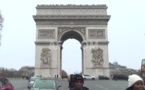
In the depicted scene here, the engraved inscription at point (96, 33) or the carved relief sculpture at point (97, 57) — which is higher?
the engraved inscription at point (96, 33)

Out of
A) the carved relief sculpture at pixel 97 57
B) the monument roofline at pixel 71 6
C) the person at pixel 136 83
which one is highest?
the monument roofline at pixel 71 6

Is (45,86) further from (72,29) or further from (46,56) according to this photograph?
(72,29)

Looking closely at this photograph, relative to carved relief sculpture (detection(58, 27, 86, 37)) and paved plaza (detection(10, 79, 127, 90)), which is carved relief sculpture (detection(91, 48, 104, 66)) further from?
paved plaza (detection(10, 79, 127, 90))

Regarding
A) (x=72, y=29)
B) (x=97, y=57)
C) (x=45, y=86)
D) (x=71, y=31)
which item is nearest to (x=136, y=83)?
(x=45, y=86)

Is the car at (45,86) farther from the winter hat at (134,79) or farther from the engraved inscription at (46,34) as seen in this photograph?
the engraved inscription at (46,34)

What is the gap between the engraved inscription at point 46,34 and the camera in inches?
2201

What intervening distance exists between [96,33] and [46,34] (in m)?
7.38

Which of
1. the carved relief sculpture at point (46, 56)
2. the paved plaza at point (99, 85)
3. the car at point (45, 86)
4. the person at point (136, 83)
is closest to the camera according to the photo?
the person at point (136, 83)

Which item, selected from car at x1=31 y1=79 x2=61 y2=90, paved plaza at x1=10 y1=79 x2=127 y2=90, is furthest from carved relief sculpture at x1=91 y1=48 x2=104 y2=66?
car at x1=31 y1=79 x2=61 y2=90

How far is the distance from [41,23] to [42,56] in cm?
492

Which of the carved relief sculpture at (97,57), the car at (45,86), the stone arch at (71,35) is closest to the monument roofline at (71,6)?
the stone arch at (71,35)

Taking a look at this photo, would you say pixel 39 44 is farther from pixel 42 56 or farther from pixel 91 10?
pixel 91 10

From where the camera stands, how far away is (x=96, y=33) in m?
56.1

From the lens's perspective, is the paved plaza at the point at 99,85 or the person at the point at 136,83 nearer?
the person at the point at 136,83
